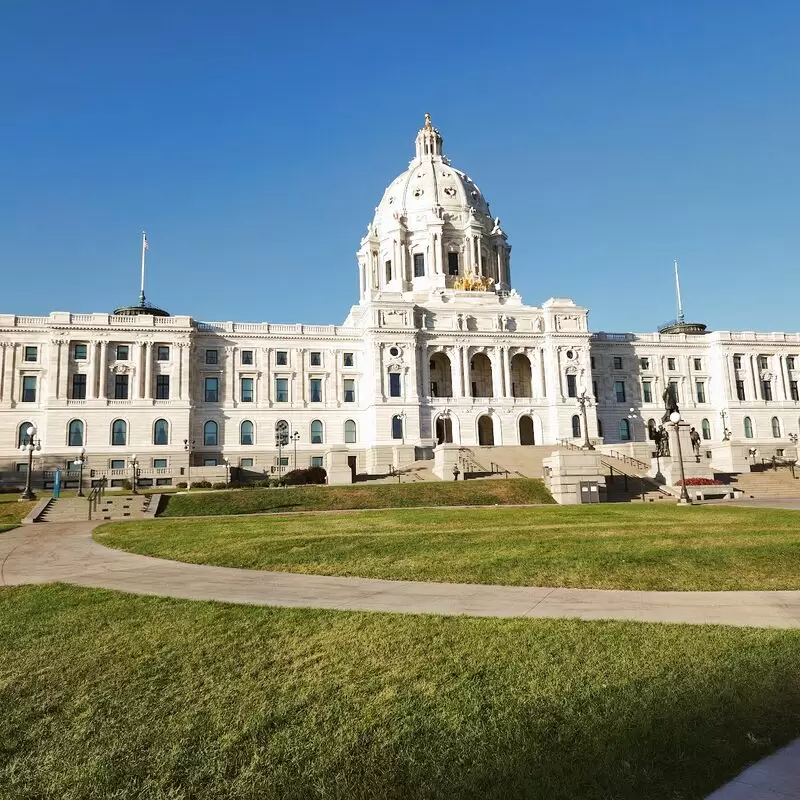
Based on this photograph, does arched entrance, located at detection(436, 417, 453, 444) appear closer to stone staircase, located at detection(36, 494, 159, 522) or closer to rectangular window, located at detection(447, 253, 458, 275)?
rectangular window, located at detection(447, 253, 458, 275)

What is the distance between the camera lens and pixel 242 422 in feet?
245

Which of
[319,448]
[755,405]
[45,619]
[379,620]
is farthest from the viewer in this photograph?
[755,405]

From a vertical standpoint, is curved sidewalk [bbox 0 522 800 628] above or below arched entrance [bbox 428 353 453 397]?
below

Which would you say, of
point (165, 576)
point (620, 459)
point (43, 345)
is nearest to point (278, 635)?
point (165, 576)

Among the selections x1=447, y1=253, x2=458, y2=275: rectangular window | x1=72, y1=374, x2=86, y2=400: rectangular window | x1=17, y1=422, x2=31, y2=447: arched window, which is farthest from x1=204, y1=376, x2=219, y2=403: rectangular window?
x1=447, y1=253, x2=458, y2=275: rectangular window

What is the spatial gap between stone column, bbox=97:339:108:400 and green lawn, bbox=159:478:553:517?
32908 mm

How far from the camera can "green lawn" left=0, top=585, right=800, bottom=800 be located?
504 cm

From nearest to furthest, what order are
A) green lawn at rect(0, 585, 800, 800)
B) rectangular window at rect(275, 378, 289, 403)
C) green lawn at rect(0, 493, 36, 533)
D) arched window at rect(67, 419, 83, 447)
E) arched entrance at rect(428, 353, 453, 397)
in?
green lawn at rect(0, 585, 800, 800) → green lawn at rect(0, 493, 36, 533) → arched window at rect(67, 419, 83, 447) → rectangular window at rect(275, 378, 289, 403) → arched entrance at rect(428, 353, 453, 397)

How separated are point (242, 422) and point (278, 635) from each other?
68.0 meters

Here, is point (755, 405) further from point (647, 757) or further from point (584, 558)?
point (647, 757)

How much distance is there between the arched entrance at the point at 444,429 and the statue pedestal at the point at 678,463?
2923 cm

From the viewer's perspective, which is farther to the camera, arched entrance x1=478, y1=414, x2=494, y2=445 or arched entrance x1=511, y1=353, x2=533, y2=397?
arched entrance x1=511, y1=353, x2=533, y2=397

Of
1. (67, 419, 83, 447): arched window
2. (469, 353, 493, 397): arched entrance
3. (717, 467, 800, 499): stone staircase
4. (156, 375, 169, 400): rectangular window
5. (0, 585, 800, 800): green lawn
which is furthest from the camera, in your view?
(469, 353, 493, 397): arched entrance

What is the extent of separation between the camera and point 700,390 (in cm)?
8944
